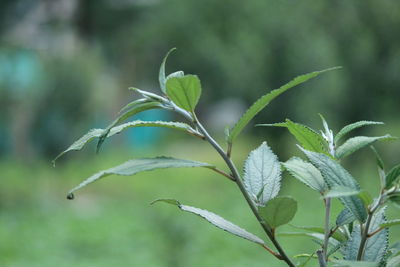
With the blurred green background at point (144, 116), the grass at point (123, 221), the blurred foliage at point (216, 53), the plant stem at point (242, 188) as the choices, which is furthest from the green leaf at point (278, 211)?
the blurred foliage at point (216, 53)

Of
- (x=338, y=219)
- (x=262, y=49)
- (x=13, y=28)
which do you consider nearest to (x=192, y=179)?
(x=262, y=49)

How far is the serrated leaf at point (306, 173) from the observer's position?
455mm

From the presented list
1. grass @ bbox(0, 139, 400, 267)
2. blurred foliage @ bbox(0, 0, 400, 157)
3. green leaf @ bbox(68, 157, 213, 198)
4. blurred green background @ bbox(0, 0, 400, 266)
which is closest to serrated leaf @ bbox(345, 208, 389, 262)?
green leaf @ bbox(68, 157, 213, 198)

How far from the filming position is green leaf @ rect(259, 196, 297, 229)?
16.8 inches

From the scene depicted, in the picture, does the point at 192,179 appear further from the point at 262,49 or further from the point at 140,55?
the point at 140,55

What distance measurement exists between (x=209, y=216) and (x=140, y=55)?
11922mm

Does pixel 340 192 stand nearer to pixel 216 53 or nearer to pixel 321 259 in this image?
pixel 321 259

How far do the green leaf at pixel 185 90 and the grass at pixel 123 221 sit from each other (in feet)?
11.9

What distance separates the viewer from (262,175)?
1.66 ft

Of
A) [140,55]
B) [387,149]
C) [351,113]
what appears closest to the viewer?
[351,113]

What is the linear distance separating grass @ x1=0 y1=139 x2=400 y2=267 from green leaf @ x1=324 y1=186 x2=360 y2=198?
365cm

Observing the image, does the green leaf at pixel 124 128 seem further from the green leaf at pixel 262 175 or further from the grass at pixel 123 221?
the grass at pixel 123 221

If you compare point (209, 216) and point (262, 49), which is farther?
point (262, 49)

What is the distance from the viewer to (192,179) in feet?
28.4
